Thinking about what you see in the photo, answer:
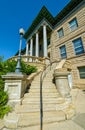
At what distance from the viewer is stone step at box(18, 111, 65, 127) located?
3350mm

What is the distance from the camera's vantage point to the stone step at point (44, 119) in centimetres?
335

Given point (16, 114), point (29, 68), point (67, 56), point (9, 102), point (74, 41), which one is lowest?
point (16, 114)

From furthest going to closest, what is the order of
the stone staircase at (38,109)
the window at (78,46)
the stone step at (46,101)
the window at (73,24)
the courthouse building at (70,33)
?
the window at (73,24) → the window at (78,46) → the courthouse building at (70,33) → the stone step at (46,101) → the stone staircase at (38,109)

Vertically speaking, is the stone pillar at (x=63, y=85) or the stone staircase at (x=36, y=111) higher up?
the stone pillar at (x=63, y=85)

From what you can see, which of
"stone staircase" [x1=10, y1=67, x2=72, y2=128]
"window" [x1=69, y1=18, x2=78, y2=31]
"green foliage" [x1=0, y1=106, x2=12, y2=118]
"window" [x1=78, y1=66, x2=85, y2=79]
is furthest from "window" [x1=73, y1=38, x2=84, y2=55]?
"green foliage" [x1=0, y1=106, x2=12, y2=118]

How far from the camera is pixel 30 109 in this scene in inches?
162

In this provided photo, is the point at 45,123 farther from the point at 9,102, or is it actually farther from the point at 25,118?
the point at 9,102

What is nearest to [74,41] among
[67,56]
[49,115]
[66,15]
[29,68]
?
[67,56]

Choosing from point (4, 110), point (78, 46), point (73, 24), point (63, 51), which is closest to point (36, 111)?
point (4, 110)

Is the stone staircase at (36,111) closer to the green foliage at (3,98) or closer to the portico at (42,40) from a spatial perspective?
the green foliage at (3,98)

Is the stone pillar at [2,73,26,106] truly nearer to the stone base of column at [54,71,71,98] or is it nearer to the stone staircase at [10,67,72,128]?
the stone staircase at [10,67,72,128]

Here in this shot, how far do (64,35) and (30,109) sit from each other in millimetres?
13226

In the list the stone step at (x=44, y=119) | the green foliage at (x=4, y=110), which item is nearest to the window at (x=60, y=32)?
the stone step at (x=44, y=119)

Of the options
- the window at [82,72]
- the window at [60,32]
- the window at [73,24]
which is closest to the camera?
the window at [82,72]
